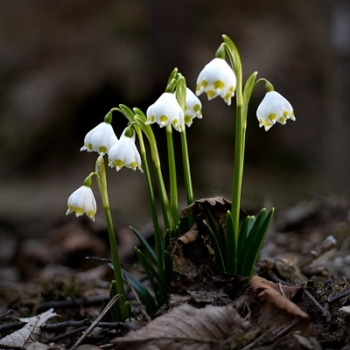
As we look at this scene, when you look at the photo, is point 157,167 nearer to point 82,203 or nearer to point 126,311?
point 82,203

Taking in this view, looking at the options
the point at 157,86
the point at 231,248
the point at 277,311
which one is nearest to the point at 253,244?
the point at 231,248

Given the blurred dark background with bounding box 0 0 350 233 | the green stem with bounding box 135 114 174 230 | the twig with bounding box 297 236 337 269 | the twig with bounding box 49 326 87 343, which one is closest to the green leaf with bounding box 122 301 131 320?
the twig with bounding box 49 326 87 343

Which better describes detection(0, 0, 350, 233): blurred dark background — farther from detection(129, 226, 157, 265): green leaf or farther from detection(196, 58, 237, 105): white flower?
detection(196, 58, 237, 105): white flower

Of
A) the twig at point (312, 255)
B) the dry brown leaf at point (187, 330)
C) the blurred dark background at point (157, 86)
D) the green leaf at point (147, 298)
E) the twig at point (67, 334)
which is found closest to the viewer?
the dry brown leaf at point (187, 330)

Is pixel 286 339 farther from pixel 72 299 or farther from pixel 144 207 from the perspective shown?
pixel 144 207

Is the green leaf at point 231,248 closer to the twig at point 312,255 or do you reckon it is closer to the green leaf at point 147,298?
the green leaf at point 147,298

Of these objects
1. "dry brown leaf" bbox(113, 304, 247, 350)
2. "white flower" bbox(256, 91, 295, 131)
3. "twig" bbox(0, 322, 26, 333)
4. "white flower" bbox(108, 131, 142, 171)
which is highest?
"white flower" bbox(256, 91, 295, 131)

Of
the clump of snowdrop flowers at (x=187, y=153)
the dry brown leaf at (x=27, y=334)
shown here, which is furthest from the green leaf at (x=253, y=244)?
the dry brown leaf at (x=27, y=334)
